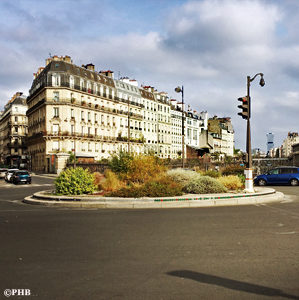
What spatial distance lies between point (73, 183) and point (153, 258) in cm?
1197

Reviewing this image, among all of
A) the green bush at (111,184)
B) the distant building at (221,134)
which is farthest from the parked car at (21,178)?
the distant building at (221,134)

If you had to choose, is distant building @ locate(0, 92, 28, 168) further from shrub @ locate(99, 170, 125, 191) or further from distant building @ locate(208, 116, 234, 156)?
shrub @ locate(99, 170, 125, 191)

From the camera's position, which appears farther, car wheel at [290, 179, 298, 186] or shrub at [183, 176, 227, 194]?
car wheel at [290, 179, 298, 186]

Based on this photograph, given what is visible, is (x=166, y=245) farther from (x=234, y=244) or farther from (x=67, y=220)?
(x=67, y=220)

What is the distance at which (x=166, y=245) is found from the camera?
7520mm

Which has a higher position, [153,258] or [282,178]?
[282,178]

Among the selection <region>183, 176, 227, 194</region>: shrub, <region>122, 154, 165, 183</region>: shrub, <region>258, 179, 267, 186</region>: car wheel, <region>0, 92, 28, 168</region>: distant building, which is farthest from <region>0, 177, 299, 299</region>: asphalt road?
<region>0, 92, 28, 168</region>: distant building

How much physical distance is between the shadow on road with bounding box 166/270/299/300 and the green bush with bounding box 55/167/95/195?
1283cm

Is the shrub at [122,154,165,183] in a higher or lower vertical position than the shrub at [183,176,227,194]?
higher

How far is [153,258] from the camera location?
6.47m

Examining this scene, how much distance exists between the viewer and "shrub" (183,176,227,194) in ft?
58.5

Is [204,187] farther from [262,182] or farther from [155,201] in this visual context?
[262,182]

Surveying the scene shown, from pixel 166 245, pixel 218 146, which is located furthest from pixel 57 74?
pixel 218 146

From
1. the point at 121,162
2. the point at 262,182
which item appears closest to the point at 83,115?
the point at 262,182
